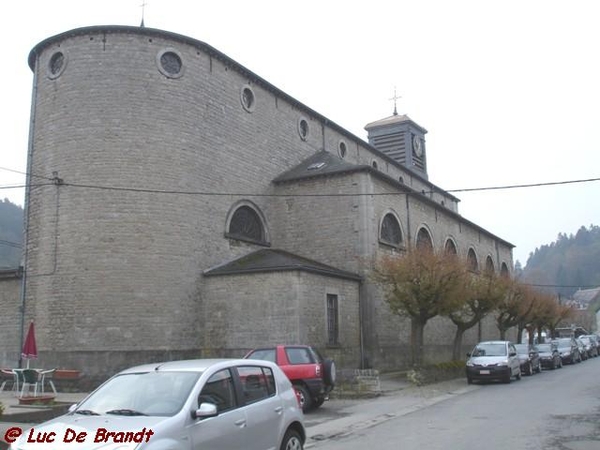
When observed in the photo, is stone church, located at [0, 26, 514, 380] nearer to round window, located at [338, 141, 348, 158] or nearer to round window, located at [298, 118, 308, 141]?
round window, located at [298, 118, 308, 141]

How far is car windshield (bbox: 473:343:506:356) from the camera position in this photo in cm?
2241

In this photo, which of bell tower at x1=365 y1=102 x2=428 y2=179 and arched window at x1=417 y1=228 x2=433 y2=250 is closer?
arched window at x1=417 y1=228 x2=433 y2=250

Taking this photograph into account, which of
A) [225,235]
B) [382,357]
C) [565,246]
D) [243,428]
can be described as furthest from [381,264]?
[565,246]

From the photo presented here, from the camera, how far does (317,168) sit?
91.1 ft

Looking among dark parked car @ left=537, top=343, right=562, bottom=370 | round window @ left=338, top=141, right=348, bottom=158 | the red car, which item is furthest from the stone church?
dark parked car @ left=537, top=343, right=562, bottom=370

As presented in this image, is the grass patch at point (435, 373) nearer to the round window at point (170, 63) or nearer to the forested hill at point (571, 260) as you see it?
the round window at point (170, 63)

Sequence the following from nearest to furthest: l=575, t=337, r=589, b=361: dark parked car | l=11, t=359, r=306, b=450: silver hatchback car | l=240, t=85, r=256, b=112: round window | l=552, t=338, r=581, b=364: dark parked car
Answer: l=11, t=359, r=306, b=450: silver hatchback car < l=240, t=85, r=256, b=112: round window < l=552, t=338, r=581, b=364: dark parked car < l=575, t=337, r=589, b=361: dark parked car

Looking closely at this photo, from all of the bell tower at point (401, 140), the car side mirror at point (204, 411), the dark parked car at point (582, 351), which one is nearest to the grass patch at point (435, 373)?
the car side mirror at point (204, 411)

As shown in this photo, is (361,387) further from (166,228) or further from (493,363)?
(166,228)

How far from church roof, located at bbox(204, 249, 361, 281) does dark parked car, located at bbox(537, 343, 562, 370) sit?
1162 cm

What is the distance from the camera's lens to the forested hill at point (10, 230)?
61.0 m

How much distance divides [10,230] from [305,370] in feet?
217

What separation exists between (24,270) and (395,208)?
15533mm

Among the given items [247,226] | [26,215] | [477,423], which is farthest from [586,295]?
[477,423]
